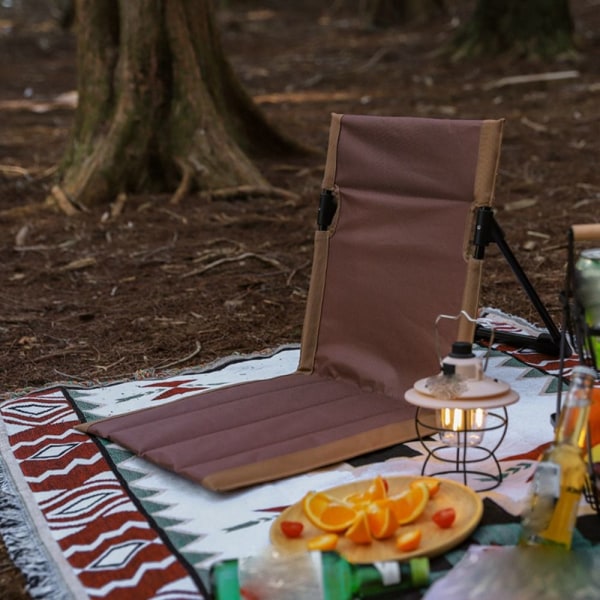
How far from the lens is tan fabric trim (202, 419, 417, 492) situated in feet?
8.85

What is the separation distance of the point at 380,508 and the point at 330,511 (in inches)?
4.6

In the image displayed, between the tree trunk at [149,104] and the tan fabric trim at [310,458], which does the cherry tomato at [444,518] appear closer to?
the tan fabric trim at [310,458]

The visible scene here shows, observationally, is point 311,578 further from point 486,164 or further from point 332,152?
point 332,152

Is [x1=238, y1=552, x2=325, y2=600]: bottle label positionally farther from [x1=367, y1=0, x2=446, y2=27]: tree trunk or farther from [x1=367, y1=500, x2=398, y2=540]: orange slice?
[x1=367, y1=0, x2=446, y2=27]: tree trunk

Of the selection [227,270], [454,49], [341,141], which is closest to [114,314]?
[227,270]

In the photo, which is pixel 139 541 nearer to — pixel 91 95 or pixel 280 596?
pixel 280 596

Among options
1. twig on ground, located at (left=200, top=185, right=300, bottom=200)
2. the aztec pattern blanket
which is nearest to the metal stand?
the aztec pattern blanket

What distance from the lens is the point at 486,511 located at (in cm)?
246

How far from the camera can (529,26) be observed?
10383mm

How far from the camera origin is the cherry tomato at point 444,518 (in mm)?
2318

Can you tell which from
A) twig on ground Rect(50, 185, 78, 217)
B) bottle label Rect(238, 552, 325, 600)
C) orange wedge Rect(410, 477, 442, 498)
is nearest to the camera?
bottle label Rect(238, 552, 325, 600)

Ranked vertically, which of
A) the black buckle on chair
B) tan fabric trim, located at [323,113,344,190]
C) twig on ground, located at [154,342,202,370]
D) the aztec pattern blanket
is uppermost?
tan fabric trim, located at [323,113,344,190]

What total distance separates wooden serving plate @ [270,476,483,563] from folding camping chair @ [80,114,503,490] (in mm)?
284

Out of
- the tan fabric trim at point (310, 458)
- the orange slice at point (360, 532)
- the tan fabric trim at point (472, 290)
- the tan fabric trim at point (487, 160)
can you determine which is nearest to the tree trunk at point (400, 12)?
the tan fabric trim at point (487, 160)
